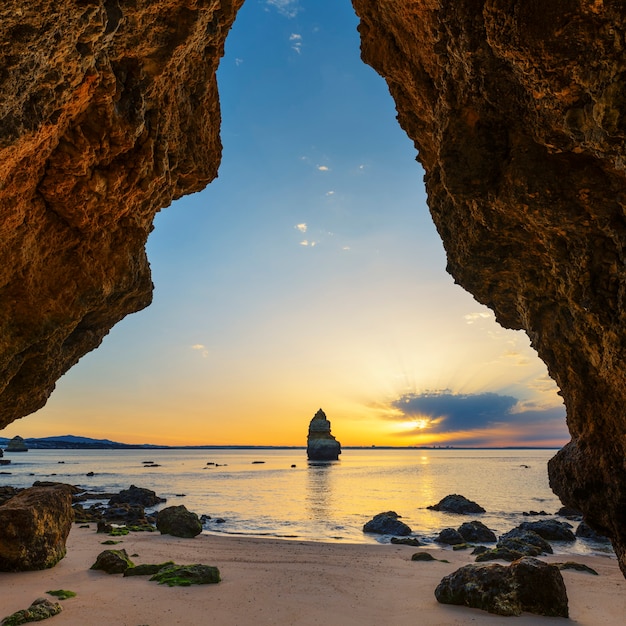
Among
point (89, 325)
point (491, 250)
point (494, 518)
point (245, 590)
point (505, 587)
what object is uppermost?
point (491, 250)

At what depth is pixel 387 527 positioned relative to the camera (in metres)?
27.6

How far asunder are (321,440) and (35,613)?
110 metres

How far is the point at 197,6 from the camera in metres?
8.22

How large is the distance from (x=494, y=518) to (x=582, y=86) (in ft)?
117

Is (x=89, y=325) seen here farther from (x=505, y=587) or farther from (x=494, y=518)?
(x=494, y=518)

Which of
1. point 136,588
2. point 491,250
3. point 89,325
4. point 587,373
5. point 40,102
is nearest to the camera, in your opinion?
point 40,102

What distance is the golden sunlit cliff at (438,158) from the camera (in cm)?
527

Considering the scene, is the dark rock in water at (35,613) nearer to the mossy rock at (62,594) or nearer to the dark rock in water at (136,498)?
the mossy rock at (62,594)

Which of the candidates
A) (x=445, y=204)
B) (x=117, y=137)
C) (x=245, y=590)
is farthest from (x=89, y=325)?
(x=445, y=204)

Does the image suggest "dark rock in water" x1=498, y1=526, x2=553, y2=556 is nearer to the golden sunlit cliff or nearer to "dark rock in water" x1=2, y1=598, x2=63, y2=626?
the golden sunlit cliff

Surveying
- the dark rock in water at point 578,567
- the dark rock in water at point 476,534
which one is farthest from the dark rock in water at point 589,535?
the dark rock in water at point 578,567

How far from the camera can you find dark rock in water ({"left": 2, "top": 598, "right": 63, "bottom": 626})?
372 inches

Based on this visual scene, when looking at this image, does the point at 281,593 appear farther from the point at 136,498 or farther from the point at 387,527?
the point at 136,498

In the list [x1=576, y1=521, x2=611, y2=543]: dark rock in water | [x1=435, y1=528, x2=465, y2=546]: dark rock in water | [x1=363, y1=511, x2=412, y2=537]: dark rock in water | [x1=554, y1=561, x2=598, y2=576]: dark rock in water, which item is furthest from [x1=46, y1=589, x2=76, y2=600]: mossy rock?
[x1=576, y1=521, x2=611, y2=543]: dark rock in water
